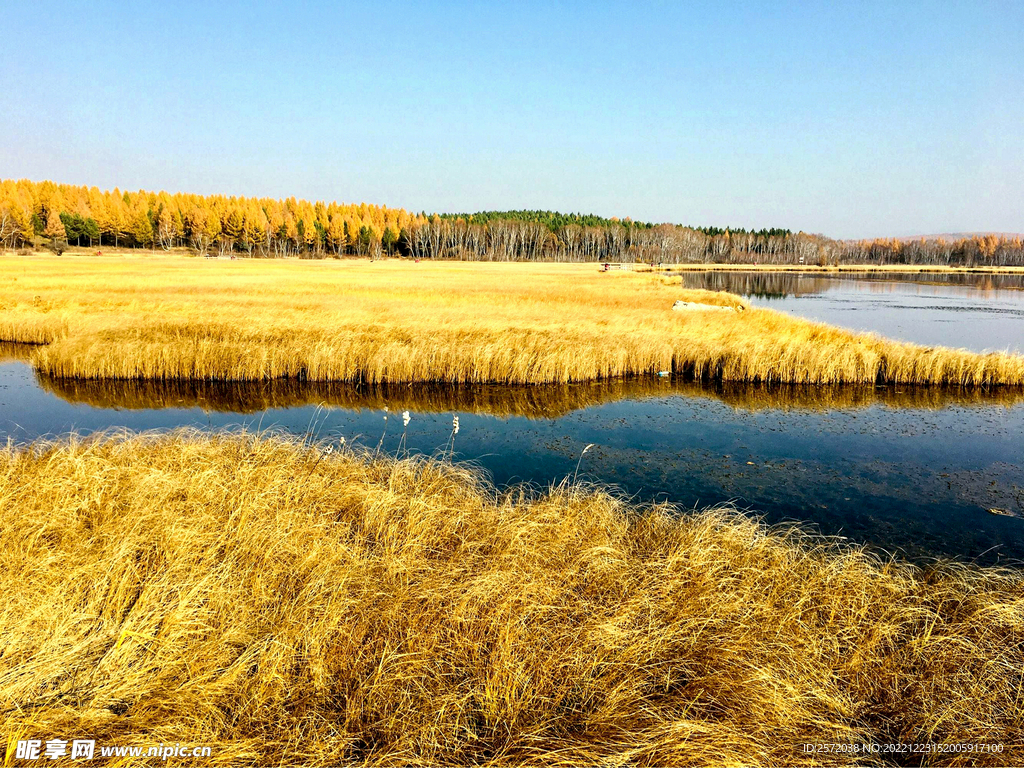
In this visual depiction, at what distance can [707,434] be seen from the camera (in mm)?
12555

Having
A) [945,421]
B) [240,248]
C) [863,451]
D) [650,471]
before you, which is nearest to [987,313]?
[945,421]

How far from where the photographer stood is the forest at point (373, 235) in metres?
96.1

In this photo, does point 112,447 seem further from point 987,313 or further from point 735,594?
point 987,313

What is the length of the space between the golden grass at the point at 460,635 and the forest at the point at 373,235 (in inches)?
3778

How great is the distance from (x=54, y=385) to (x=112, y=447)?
34.1 ft

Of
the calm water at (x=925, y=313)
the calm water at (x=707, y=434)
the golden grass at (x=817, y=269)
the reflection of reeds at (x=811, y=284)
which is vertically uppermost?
the golden grass at (x=817, y=269)

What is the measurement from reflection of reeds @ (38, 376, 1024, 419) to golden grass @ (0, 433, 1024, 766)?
323 inches

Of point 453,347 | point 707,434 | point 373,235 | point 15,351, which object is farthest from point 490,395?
point 373,235

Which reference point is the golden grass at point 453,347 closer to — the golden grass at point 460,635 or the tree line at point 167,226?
the golden grass at point 460,635

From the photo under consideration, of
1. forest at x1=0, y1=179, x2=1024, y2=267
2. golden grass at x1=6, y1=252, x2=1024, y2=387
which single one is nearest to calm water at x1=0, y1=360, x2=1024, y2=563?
golden grass at x1=6, y1=252, x2=1024, y2=387

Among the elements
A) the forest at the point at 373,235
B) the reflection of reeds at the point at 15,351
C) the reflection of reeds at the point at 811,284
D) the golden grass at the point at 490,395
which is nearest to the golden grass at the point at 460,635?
the golden grass at the point at 490,395

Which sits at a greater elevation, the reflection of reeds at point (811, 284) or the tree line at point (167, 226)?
the tree line at point (167, 226)

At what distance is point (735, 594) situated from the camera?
504 cm

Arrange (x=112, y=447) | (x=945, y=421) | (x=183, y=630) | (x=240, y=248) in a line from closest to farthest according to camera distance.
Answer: (x=183, y=630), (x=112, y=447), (x=945, y=421), (x=240, y=248)
